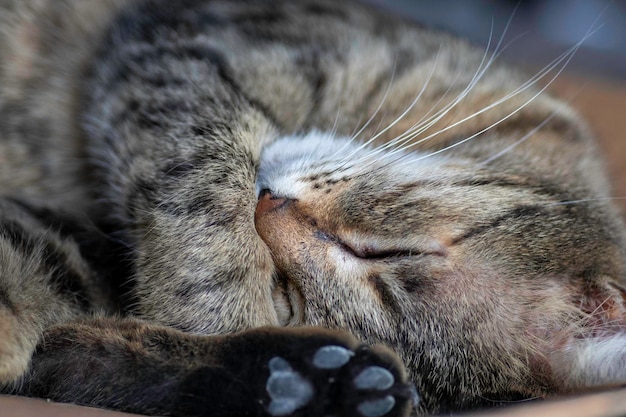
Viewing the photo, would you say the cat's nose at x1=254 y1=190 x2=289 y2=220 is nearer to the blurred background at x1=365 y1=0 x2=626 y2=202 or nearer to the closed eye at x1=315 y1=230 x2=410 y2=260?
the closed eye at x1=315 y1=230 x2=410 y2=260

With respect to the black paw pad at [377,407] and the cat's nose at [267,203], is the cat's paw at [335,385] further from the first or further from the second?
the cat's nose at [267,203]

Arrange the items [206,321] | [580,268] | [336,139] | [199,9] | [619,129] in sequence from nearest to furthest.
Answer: [206,321]
[580,268]
[336,139]
[199,9]
[619,129]

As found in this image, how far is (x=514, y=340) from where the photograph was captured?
1170mm

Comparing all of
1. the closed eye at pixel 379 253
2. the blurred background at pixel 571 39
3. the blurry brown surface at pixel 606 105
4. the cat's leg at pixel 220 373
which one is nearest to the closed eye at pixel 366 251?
the closed eye at pixel 379 253

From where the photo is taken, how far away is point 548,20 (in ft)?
10.5

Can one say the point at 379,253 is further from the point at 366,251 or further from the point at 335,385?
the point at 335,385

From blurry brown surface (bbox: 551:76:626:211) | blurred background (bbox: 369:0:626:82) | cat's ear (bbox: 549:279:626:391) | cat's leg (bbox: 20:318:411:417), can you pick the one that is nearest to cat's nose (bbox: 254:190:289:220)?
cat's leg (bbox: 20:318:411:417)

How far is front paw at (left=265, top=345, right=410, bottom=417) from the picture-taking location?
86 centimetres

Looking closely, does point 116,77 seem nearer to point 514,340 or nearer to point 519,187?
point 519,187

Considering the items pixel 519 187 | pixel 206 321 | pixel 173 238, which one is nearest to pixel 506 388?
pixel 519 187

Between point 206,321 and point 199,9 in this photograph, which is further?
point 199,9

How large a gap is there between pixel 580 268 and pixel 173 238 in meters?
0.78

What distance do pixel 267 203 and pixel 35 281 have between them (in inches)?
17.3

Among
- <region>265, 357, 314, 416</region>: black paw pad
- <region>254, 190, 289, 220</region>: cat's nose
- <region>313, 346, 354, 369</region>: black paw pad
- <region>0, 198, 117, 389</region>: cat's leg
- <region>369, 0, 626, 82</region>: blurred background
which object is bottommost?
<region>0, 198, 117, 389</region>: cat's leg
